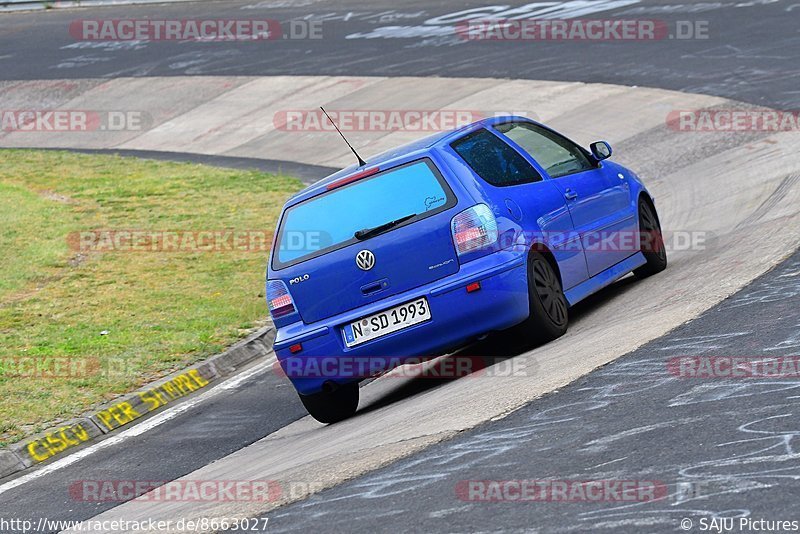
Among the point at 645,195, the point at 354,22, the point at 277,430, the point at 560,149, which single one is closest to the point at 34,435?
the point at 277,430

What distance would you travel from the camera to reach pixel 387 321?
8.47 metres

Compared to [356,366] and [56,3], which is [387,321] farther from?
[56,3]

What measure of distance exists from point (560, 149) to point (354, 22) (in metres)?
19.5

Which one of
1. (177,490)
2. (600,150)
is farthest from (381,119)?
(177,490)

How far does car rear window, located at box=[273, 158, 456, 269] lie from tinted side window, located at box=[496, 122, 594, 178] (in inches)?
52.1

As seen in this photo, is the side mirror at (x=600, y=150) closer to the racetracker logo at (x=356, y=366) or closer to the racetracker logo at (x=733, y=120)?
the racetracker logo at (x=356, y=366)

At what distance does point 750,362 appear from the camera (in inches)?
275

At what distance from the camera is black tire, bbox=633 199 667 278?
10680 millimetres

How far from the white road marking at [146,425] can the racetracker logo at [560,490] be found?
400cm

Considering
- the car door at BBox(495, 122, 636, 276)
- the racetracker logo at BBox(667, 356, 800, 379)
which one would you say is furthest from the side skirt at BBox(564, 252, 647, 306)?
the racetracker logo at BBox(667, 356, 800, 379)

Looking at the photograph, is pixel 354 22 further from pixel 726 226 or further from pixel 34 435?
pixel 34 435

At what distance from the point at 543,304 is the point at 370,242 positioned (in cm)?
120

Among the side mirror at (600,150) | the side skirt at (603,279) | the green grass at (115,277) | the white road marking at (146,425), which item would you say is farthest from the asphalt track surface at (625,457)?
the green grass at (115,277)

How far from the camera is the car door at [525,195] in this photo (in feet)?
28.9
